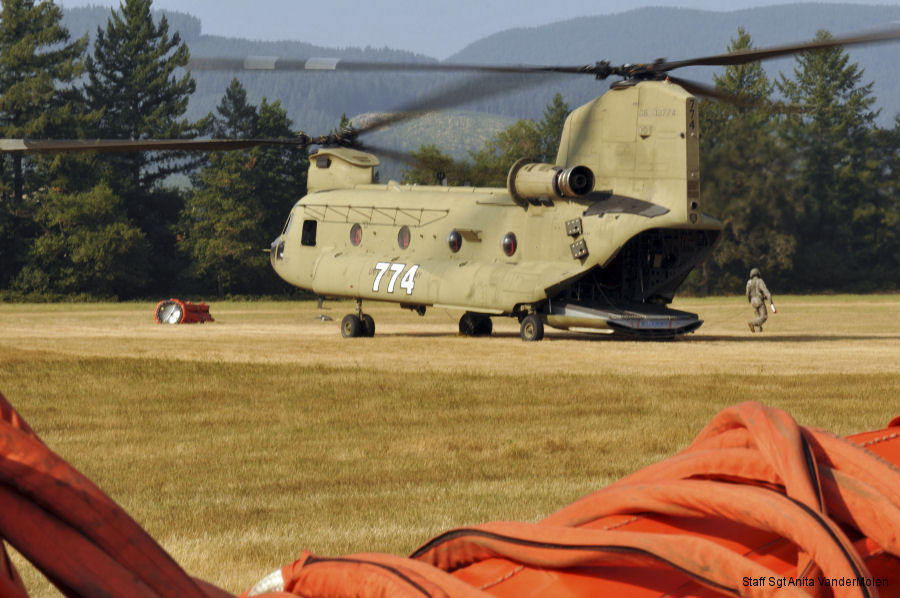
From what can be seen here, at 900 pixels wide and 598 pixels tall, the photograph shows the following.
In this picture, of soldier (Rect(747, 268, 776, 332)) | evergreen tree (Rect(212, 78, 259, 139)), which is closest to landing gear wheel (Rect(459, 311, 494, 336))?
soldier (Rect(747, 268, 776, 332))

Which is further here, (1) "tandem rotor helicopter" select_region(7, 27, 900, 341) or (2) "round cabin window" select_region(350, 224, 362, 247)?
(2) "round cabin window" select_region(350, 224, 362, 247)

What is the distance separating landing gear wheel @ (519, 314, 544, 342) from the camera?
23953 mm

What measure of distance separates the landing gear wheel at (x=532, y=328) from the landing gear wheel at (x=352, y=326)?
4110 millimetres

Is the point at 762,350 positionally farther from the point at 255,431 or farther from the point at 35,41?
the point at 35,41

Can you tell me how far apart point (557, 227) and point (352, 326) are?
Answer: 5.46 meters

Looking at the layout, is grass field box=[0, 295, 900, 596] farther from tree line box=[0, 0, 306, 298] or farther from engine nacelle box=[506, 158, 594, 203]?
tree line box=[0, 0, 306, 298]

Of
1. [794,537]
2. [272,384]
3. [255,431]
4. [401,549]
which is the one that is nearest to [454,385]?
[272,384]

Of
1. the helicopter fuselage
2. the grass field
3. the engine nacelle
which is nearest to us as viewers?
the grass field

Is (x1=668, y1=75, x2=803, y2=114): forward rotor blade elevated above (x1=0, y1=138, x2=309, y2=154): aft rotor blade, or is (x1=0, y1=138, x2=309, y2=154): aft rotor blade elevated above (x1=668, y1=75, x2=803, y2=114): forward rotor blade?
(x1=668, y1=75, x2=803, y2=114): forward rotor blade

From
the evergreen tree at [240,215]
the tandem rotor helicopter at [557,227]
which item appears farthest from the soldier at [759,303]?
the evergreen tree at [240,215]

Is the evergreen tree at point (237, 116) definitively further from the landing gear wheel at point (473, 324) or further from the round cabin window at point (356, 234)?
the landing gear wheel at point (473, 324)

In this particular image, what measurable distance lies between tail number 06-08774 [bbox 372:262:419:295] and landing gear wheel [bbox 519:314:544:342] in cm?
287

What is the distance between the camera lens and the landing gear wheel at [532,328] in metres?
24.0

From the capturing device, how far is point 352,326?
26359mm
